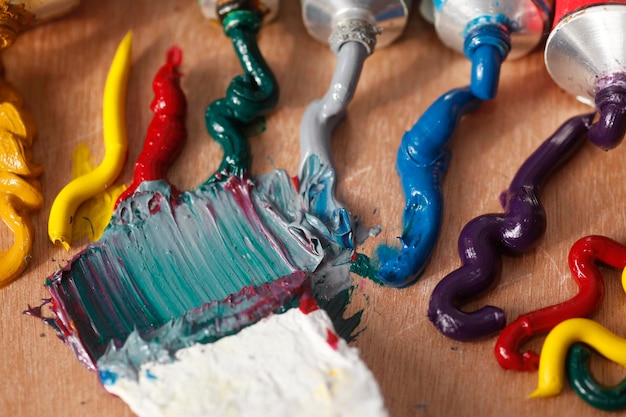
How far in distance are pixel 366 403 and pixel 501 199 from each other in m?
0.42

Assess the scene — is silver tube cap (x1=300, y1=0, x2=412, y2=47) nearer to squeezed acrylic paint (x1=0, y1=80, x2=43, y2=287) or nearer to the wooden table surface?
the wooden table surface

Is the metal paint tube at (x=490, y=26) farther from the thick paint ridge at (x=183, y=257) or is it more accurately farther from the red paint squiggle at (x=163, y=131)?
the red paint squiggle at (x=163, y=131)

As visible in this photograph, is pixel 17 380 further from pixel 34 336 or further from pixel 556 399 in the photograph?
pixel 556 399

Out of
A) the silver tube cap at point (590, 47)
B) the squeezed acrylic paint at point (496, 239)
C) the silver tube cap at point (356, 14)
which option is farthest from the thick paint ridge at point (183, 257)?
the silver tube cap at point (590, 47)

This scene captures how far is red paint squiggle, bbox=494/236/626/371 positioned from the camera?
107cm

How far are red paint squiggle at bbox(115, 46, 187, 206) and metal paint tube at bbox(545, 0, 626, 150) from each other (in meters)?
0.57

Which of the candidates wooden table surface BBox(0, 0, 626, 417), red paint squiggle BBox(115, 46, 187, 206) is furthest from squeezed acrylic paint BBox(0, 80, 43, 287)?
red paint squiggle BBox(115, 46, 187, 206)

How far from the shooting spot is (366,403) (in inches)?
37.5

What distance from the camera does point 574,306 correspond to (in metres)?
1.10

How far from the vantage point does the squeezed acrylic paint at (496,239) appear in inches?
42.8

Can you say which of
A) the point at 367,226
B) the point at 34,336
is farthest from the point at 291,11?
the point at 34,336

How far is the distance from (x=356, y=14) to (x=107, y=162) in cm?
45

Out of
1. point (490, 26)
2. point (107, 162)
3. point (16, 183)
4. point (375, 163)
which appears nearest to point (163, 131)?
point (107, 162)

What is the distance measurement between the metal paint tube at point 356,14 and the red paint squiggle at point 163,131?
0.24 metres
